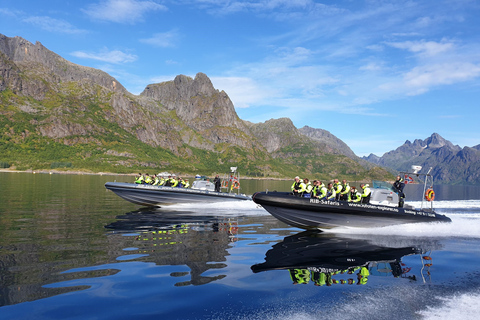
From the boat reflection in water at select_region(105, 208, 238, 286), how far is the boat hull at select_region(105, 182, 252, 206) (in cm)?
628

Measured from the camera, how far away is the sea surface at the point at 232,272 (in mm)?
7430

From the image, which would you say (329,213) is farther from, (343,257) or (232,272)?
(232,272)

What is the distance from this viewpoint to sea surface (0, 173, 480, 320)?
7.43m

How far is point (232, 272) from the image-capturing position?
10336 mm

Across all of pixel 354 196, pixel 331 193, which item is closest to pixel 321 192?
pixel 331 193

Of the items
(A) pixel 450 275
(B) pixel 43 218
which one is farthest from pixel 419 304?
(B) pixel 43 218

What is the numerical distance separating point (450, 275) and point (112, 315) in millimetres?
10286

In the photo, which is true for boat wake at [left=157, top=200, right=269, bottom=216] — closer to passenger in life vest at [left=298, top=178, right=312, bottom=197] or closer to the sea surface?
the sea surface

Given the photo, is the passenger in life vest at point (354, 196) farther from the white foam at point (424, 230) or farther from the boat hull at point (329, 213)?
the white foam at point (424, 230)

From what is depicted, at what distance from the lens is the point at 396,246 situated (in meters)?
15.1

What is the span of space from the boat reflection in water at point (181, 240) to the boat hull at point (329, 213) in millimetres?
2847

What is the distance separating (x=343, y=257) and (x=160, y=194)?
804 inches

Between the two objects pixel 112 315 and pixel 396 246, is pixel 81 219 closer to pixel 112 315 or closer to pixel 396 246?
pixel 112 315

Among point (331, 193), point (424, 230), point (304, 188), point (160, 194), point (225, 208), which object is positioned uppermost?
point (304, 188)
